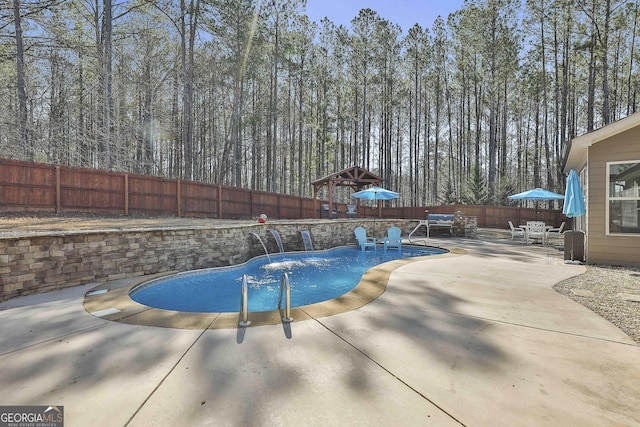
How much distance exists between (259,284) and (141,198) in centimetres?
765

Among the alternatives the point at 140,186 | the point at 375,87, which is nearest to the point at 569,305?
the point at 140,186

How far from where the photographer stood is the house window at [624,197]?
224 inches

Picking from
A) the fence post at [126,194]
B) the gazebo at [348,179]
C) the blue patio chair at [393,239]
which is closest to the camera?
the blue patio chair at [393,239]

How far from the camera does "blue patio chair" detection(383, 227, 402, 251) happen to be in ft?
32.9

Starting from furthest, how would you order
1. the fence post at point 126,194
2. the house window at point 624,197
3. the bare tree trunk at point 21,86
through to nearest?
the fence post at point 126,194 → the bare tree trunk at point 21,86 → the house window at point 624,197

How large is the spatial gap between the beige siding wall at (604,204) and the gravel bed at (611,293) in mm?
420

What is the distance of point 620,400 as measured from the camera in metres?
1.68

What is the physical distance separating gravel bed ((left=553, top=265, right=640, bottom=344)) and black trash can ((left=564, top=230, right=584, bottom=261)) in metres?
0.87

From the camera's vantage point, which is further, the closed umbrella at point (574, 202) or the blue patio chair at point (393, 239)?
the blue patio chair at point (393, 239)

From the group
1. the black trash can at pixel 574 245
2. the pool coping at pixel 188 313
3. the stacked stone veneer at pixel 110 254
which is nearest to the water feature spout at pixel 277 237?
the stacked stone veneer at pixel 110 254

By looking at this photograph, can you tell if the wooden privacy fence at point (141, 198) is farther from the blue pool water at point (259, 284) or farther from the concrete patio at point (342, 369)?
the concrete patio at point (342, 369)

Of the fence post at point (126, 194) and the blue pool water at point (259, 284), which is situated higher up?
the fence post at point (126, 194)

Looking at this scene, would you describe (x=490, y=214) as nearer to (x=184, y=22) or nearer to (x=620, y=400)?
(x=620, y=400)

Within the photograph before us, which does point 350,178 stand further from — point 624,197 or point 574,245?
point 624,197
